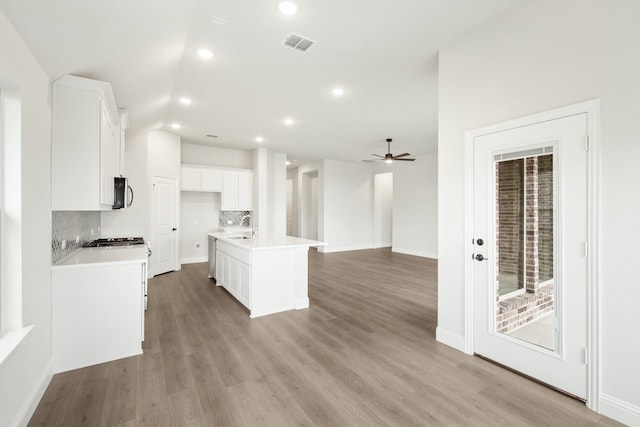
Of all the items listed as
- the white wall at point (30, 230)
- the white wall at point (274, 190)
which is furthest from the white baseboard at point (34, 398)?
the white wall at point (274, 190)

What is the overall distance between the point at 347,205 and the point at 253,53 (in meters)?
6.93

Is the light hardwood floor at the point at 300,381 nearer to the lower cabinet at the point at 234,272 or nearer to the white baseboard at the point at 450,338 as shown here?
the white baseboard at the point at 450,338

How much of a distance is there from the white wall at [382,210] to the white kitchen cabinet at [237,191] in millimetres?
4665

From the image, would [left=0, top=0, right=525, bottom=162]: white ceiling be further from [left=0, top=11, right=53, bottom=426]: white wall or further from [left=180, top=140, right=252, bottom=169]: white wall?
[left=180, top=140, right=252, bottom=169]: white wall

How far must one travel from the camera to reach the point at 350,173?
980 centimetres

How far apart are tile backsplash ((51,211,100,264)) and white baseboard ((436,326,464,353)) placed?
3664mm

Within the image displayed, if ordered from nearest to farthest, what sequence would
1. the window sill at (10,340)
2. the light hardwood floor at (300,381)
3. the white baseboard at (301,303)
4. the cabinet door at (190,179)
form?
the window sill at (10,340) → the light hardwood floor at (300,381) → the white baseboard at (301,303) → the cabinet door at (190,179)

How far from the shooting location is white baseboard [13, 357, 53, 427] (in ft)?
5.84

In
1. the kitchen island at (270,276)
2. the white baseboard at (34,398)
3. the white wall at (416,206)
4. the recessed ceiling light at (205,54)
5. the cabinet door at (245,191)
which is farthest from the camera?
the white wall at (416,206)

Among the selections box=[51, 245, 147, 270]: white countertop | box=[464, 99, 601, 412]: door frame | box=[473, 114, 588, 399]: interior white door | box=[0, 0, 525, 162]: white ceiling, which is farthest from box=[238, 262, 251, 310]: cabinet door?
box=[464, 99, 601, 412]: door frame

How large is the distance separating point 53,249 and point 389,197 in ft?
32.2

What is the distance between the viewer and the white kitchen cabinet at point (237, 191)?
7230 mm

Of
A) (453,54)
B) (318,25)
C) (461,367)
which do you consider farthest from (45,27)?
(461,367)

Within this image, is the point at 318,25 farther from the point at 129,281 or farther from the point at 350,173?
the point at 350,173
